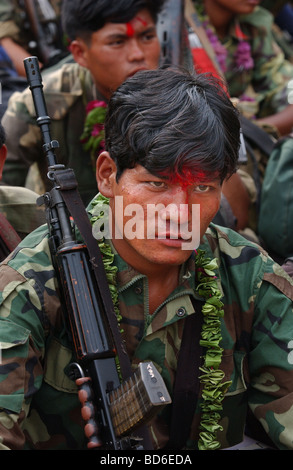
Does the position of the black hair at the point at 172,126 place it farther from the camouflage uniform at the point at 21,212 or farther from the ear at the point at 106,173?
the camouflage uniform at the point at 21,212

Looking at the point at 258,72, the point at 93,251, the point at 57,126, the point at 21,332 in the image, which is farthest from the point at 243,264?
the point at 258,72

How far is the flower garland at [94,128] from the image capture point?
4438 millimetres

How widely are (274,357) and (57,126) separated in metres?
2.46

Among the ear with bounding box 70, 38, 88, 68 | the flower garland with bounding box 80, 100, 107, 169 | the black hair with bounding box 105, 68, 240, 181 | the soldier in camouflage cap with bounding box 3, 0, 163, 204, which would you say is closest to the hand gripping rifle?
the black hair with bounding box 105, 68, 240, 181

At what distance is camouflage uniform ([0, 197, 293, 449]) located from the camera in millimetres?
2459

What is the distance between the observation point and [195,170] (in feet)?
7.94

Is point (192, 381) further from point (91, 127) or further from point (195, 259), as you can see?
point (91, 127)

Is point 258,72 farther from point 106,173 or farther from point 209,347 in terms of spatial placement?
point 209,347

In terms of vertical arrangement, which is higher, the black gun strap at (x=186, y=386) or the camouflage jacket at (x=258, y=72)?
the black gun strap at (x=186, y=386)

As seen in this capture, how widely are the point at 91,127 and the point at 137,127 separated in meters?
2.10

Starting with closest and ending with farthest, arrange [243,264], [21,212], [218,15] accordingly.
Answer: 1. [243,264]
2. [21,212]
3. [218,15]

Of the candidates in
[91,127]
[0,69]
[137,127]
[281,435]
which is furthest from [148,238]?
[0,69]

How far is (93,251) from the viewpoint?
2488 millimetres

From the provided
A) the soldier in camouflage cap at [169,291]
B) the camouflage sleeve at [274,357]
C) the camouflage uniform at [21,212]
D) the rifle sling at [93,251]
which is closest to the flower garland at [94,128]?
the camouflage uniform at [21,212]
